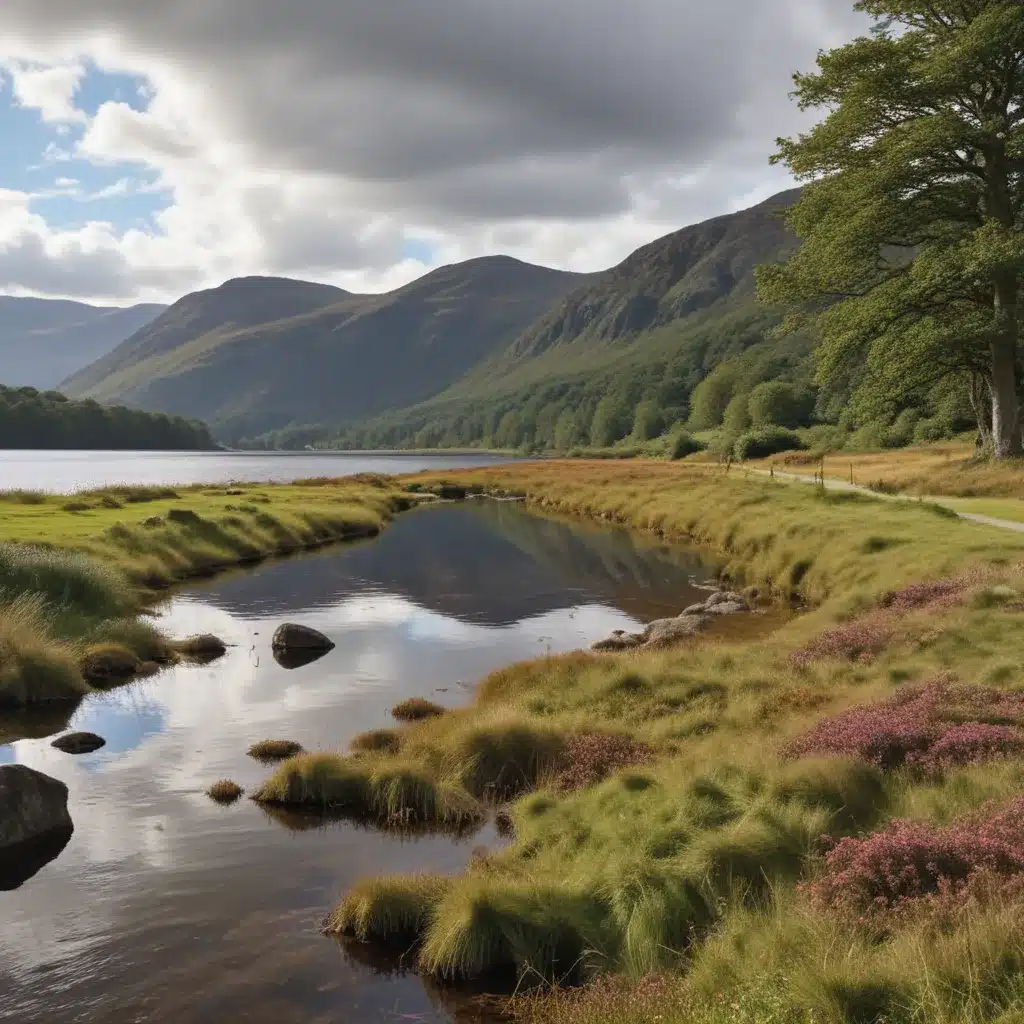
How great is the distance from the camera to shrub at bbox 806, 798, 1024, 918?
955 cm

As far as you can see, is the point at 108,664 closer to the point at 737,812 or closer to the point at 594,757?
the point at 594,757

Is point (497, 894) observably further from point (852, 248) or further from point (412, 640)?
point (852, 248)

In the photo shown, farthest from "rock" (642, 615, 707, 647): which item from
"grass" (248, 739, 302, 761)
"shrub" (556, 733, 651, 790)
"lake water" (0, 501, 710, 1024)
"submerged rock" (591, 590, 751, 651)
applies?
"grass" (248, 739, 302, 761)

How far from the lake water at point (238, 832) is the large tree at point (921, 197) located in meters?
18.3

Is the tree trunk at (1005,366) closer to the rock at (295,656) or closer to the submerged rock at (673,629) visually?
the submerged rock at (673,629)

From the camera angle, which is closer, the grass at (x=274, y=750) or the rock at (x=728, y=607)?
the grass at (x=274, y=750)

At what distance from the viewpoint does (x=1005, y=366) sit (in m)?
46.6

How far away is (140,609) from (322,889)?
1065 inches

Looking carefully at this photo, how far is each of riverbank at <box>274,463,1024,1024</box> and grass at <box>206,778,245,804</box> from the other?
732 mm

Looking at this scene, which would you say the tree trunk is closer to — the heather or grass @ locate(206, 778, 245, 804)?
the heather

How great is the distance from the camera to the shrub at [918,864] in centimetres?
955

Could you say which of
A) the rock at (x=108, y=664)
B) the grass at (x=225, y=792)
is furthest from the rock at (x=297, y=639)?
the grass at (x=225, y=792)

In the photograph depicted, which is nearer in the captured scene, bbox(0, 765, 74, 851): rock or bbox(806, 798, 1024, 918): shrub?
bbox(806, 798, 1024, 918): shrub

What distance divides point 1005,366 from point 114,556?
46.6 m
